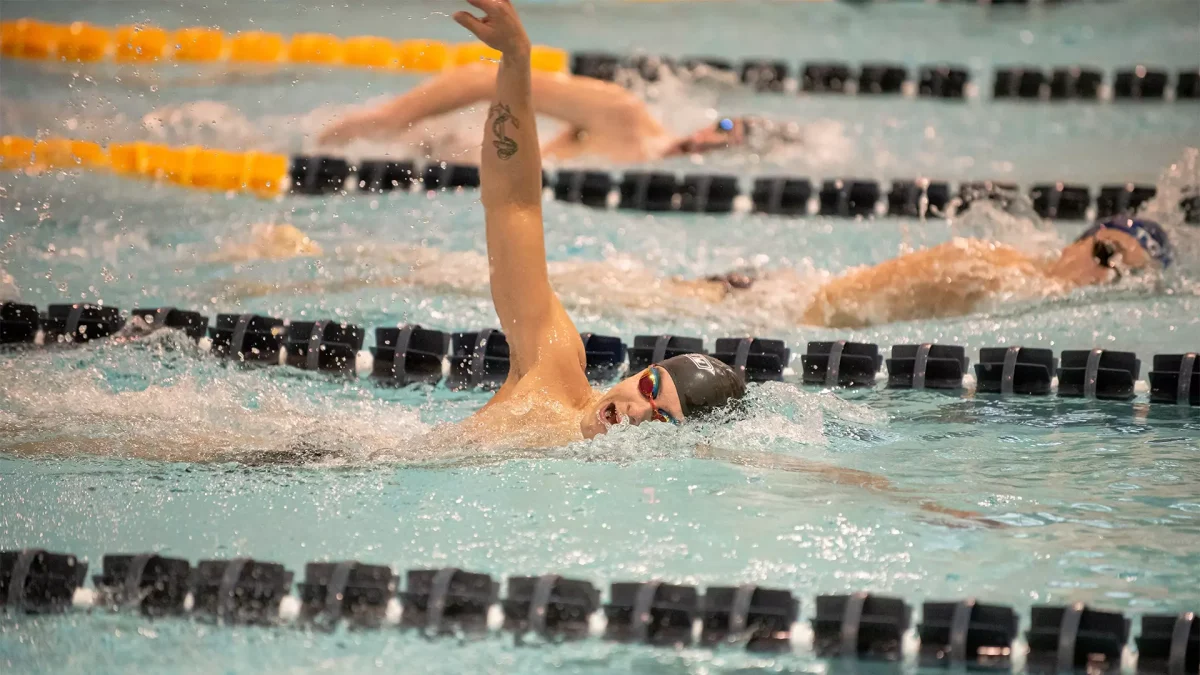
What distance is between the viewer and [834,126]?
7953mm

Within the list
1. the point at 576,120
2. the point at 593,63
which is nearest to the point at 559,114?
the point at 576,120

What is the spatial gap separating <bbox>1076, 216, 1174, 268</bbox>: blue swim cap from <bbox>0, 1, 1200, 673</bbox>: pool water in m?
0.13

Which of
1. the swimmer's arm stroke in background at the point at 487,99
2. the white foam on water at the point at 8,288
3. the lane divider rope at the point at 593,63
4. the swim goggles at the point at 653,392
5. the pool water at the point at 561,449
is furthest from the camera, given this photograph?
the lane divider rope at the point at 593,63

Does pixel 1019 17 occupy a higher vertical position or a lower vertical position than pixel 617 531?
higher

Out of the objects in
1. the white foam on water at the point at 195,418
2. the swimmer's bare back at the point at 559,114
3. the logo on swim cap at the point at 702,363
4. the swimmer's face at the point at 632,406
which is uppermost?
the swimmer's bare back at the point at 559,114

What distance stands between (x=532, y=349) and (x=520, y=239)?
274 millimetres

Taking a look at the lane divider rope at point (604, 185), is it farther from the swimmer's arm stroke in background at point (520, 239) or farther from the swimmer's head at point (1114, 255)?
the swimmer's arm stroke in background at point (520, 239)

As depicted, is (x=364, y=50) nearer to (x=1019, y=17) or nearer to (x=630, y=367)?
(x=1019, y=17)

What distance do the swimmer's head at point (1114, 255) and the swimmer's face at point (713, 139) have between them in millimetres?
2559

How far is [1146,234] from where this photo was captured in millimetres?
5008

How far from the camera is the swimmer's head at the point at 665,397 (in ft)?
10.7

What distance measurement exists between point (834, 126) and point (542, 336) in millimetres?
4833

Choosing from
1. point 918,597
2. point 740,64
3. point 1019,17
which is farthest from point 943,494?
point 1019,17

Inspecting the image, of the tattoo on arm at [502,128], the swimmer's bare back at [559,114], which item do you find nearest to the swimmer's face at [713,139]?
the swimmer's bare back at [559,114]
